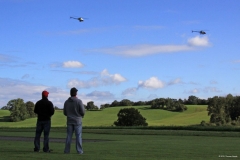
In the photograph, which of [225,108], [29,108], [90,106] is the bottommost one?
[29,108]

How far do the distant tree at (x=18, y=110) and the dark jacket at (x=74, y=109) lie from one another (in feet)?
322

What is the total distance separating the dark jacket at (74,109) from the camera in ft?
57.6

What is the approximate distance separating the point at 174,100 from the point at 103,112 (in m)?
26.1

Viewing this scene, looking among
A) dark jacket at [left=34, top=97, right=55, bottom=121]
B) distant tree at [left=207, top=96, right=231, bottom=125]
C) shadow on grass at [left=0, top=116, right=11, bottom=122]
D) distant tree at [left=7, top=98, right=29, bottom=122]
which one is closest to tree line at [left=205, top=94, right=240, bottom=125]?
distant tree at [left=207, top=96, right=231, bottom=125]

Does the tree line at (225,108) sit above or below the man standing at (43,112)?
above

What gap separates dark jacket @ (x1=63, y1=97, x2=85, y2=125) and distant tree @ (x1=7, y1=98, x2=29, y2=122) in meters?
98.0

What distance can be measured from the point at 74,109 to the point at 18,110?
338ft

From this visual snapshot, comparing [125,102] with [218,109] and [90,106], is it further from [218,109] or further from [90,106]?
[218,109]

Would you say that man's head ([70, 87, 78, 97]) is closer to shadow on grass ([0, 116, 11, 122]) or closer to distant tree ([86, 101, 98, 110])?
shadow on grass ([0, 116, 11, 122])

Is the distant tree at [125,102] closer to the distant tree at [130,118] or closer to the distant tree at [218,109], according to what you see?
the distant tree at [218,109]

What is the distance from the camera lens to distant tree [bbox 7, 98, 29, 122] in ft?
374

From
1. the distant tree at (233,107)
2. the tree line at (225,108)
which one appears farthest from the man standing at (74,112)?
the distant tree at (233,107)

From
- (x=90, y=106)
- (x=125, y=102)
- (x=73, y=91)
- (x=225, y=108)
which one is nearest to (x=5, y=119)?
(x=90, y=106)

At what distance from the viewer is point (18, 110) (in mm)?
117750
